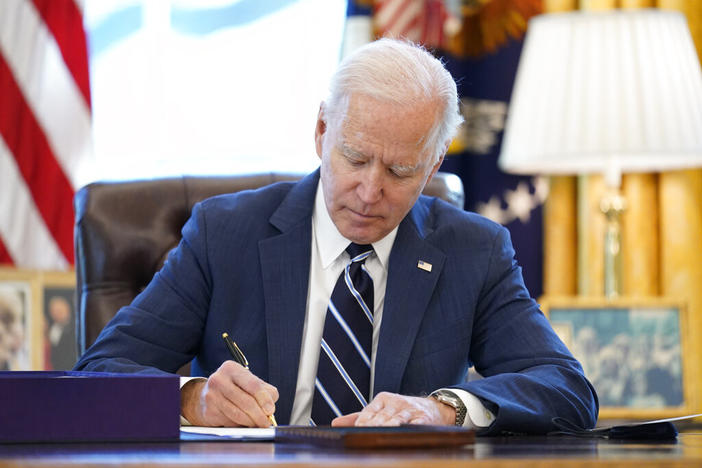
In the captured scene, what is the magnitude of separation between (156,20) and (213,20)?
0.64 ft

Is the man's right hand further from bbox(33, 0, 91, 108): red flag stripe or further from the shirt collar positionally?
bbox(33, 0, 91, 108): red flag stripe

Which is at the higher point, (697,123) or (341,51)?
(341,51)

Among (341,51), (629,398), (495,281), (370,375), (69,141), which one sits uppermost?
(341,51)

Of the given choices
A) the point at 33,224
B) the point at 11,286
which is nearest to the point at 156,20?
the point at 33,224

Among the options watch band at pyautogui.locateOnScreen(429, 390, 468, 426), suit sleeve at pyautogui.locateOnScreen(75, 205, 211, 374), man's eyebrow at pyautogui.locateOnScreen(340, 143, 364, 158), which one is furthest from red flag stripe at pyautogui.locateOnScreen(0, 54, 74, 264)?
watch band at pyautogui.locateOnScreen(429, 390, 468, 426)

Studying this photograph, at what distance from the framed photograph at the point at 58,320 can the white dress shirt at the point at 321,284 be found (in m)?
1.23

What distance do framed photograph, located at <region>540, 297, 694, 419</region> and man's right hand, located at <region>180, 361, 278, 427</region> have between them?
1.62 meters

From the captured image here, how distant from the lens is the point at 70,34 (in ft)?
10.7

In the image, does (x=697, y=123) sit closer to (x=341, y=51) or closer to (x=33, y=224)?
(x=341, y=51)

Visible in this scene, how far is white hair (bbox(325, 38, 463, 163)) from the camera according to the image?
1.98 metres

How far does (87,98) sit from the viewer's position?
10.7ft

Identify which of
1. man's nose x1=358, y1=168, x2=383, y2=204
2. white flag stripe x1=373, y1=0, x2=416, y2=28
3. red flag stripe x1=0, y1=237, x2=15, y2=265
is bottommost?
red flag stripe x1=0, y1=237, x2=15, y2=265

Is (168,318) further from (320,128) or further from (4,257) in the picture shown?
(4,257)

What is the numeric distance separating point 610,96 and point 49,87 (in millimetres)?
1796
